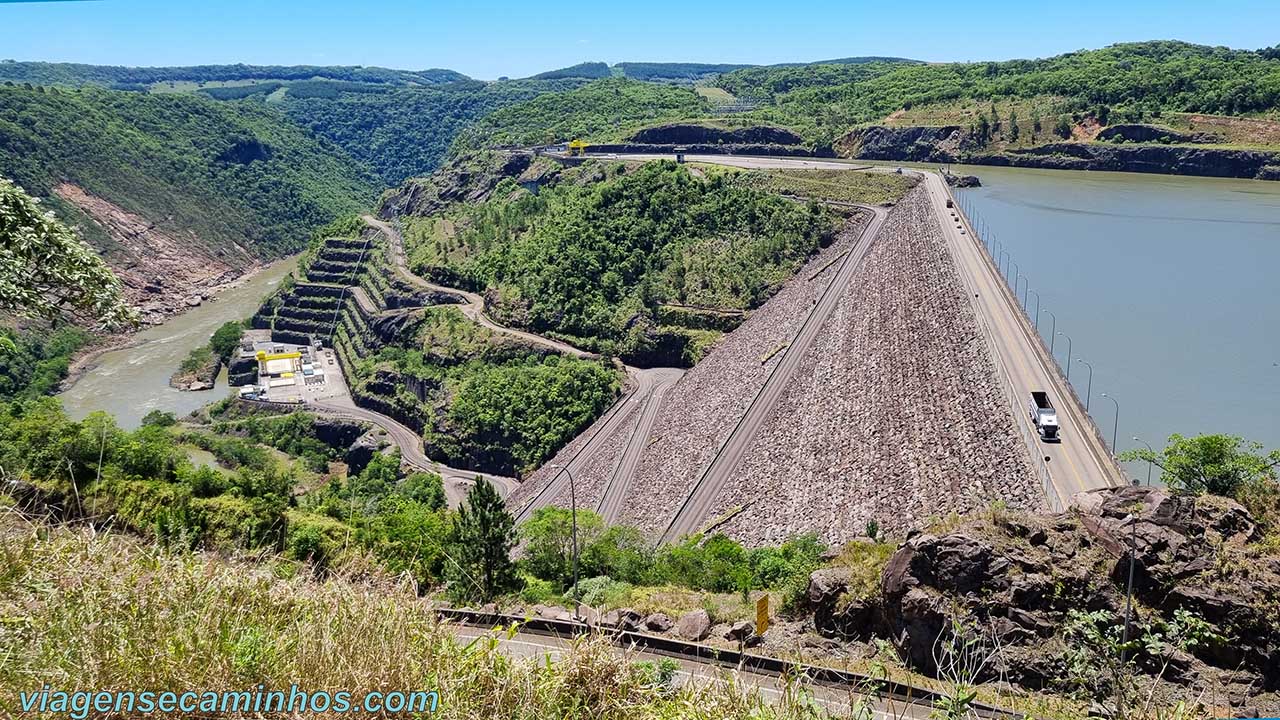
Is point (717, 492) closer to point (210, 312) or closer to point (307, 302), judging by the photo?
point (307, 302)

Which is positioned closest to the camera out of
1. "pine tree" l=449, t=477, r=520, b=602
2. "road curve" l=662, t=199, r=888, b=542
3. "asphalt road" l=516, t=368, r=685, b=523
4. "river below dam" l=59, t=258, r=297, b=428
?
"pine tree" l=449, t=477, r=520, b=602

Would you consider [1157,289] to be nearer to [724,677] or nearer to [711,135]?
[724,677]

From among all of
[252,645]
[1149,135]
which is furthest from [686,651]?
[1149,135]

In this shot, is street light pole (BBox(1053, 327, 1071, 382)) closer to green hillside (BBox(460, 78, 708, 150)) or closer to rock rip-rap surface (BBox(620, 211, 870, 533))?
rock rip-rap surface (BBox(620, 211, 870, 533))

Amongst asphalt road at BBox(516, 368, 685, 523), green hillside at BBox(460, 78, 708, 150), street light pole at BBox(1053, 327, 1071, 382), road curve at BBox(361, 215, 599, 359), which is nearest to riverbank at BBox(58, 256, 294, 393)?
road curve at BBox(361, 215, 599, 359)

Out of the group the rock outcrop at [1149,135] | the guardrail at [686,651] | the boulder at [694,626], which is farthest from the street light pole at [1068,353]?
the rock outcrop at [1149,135]
